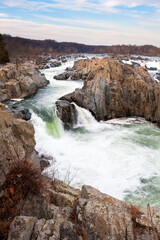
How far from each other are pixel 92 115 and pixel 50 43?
177m

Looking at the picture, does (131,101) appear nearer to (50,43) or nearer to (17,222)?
(17,222)

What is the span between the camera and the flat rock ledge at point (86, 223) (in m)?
4.12

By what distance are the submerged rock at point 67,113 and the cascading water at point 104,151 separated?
55 centimetres

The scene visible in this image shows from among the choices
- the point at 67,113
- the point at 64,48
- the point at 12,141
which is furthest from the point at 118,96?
the point at 64,48

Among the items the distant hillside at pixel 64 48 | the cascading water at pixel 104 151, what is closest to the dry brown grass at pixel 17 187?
the cascading water at pixel 104 151

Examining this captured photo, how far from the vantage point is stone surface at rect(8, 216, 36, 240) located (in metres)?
3.91

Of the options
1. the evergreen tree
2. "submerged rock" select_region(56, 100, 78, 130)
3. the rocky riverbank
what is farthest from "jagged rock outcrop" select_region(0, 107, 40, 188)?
the evergreen tree

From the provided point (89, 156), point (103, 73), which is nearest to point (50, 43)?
point (103, 73)

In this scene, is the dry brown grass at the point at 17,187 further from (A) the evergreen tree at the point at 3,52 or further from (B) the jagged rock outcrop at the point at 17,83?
(A) the evergreen tree at the point at 3,52

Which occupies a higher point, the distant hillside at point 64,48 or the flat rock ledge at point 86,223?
the distant hillside at point 64,48

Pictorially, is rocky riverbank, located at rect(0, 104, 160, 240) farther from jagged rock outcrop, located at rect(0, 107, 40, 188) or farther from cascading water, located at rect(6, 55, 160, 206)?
cascading water, located at rect(6, 55, 160, 206)

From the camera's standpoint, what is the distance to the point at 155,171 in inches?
488

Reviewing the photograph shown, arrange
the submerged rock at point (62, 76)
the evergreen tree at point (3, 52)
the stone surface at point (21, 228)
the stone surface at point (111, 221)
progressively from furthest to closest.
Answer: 1. the evergreen tree at point (3, 52)
2. the submerged rock at point (62, 76)
3. the stone surface at point (111, 221)
4. the stone surface at point (21, 228)

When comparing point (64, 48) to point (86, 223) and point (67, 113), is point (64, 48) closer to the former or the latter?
point (67, 113)
